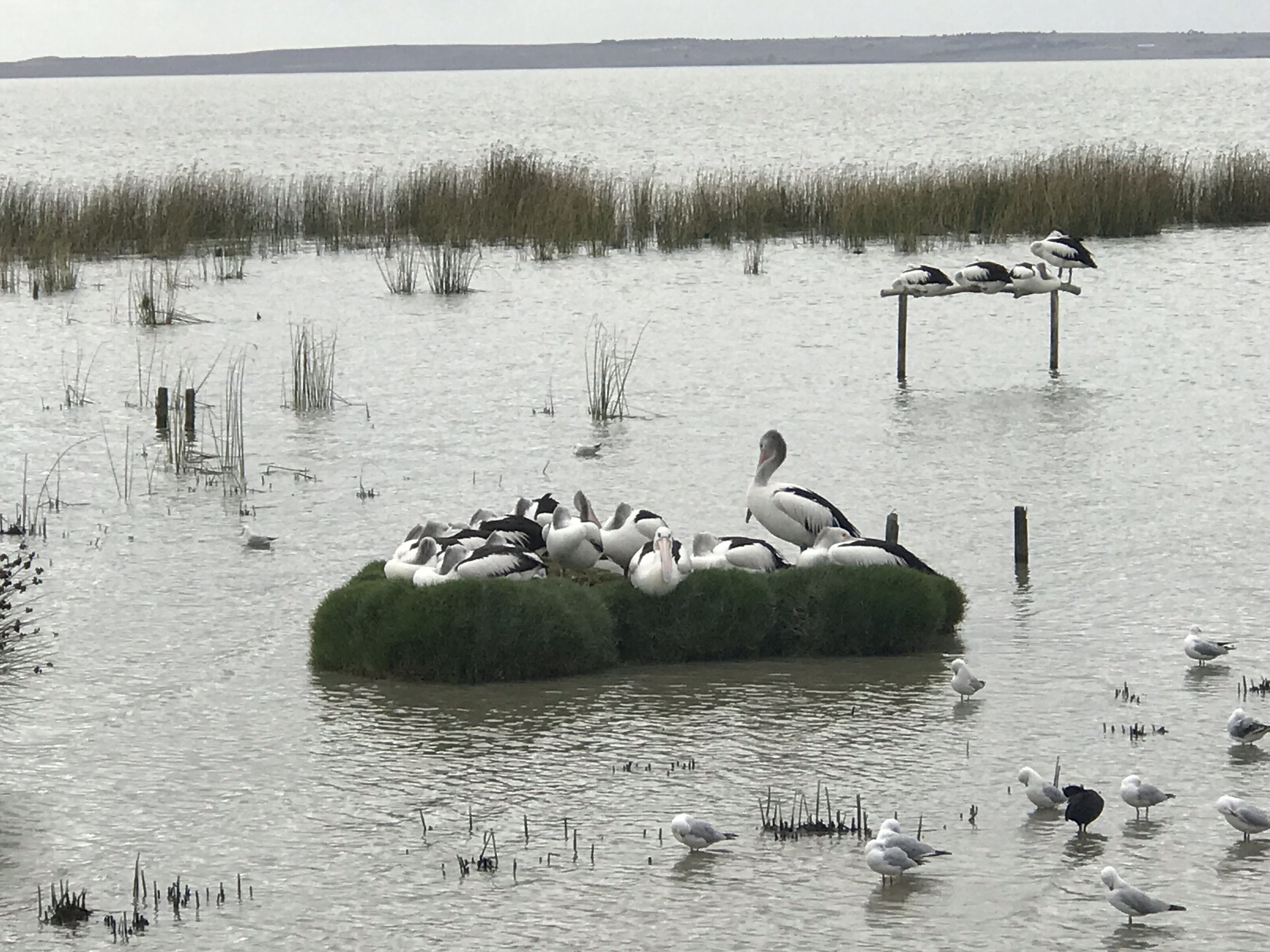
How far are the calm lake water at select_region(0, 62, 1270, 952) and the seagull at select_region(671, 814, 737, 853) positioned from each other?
128mm

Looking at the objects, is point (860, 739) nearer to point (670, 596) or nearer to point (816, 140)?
point (670, 596)

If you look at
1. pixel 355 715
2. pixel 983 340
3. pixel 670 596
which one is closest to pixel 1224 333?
pixel 983 340

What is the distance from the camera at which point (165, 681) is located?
10.9m

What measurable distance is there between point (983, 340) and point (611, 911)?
19092mm

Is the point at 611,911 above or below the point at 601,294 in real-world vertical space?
below

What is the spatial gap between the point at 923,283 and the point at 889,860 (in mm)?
13744

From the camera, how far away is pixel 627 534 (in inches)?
459

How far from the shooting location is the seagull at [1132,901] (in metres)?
7.14

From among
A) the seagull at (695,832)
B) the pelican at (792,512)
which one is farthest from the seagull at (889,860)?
the pelican at (792,512)

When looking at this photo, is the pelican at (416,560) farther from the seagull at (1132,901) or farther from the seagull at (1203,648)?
the seagull at (1132,901)

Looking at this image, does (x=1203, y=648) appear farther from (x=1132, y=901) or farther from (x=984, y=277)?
(x=984, y=277)

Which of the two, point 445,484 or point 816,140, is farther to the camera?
point 816,140

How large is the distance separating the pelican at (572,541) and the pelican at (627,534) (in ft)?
0.23

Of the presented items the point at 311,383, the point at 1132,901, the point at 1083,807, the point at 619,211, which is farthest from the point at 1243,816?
the point at 619,211
